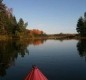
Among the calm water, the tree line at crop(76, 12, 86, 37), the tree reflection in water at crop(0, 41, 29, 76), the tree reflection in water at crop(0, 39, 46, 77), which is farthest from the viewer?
the tree line at crop(76, 12, 86, 37)

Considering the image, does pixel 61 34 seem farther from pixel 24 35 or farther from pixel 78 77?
pixel 78 77

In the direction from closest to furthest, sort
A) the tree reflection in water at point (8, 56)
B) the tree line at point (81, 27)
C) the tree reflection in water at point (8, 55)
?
1. the tree reflection in water at point (8, 56)
2. the tree reflection in water at point (8, 55)
3. the tree line at point (81, 27)

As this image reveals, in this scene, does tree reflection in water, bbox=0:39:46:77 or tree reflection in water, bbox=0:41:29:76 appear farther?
tree reflection in water, bbox=0:39:46:77

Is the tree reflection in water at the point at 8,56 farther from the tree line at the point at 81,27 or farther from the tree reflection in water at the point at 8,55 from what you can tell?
the tree line at the point at 81,27

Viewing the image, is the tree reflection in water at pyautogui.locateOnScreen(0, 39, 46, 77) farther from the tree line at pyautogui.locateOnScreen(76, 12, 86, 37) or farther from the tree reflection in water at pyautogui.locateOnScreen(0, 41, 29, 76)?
the tree line at pyautogui.locateOnScreen(76, 12, 86, 37)

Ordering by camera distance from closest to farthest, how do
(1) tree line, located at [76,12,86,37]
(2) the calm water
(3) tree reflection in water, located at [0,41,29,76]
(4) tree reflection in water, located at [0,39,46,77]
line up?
(2) the calm water → (3) tree reflection in water, located at [0,41,29,76] → (4) tree reflection in water, located at [0,39,46,77] → (1) tree line, located at [76,12,86,37]

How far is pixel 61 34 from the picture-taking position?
18938 centimetres

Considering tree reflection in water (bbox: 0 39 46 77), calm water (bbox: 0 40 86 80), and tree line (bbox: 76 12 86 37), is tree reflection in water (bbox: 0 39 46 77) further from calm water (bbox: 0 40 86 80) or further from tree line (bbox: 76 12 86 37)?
tree line (bbox: 76 12 86 37)

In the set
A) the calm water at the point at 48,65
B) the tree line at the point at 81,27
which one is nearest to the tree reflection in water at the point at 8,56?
the calm water at the point at 48,65

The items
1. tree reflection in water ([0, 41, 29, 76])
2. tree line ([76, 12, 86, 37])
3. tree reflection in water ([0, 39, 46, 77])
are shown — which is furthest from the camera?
tree line ([76, 12, 86, 37])

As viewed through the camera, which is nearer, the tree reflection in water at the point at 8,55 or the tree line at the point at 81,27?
the tree reflection in water at the point at 8,55

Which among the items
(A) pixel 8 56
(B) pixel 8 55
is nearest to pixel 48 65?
(A) pixel 8 56

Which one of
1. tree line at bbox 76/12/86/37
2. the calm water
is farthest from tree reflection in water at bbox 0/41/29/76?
tree line at bbox 76/12/86/37

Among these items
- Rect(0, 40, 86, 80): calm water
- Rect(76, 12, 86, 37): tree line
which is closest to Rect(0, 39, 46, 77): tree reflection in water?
Rect(0, 40, 86, 80): calm water
